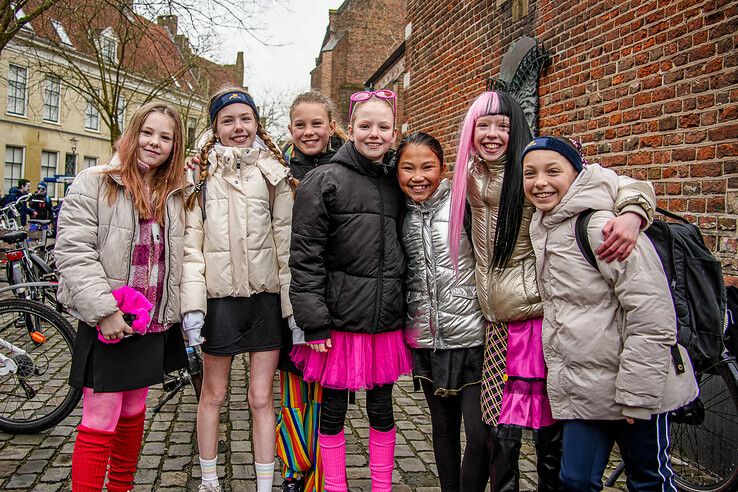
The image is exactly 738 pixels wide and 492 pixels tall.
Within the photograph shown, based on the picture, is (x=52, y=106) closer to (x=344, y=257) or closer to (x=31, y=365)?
(x=31, y=365)

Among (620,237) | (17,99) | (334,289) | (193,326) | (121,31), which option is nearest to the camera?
(620,237)

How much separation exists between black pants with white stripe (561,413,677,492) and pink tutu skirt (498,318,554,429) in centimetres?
16

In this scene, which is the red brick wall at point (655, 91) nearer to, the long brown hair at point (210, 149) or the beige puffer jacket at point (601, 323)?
the beige puffer jacket at point (601, 323)

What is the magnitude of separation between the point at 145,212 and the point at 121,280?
319 mm

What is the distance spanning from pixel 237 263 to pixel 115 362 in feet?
2.25

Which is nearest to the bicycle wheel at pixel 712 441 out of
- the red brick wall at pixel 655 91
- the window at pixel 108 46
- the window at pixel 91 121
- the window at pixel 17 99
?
the red brick wall at pixel 655 91

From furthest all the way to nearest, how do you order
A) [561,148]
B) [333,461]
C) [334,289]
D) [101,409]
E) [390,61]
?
[390,61]
[333,461]
[334,289]
[101,409]
[561,148]

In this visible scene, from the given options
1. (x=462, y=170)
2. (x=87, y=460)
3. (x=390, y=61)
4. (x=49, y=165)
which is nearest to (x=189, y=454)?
(x=87, y=460)

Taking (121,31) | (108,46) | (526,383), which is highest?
(108,46)

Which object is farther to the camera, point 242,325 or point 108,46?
point 108,46

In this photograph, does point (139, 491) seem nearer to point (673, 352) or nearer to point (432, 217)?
point (432, 217)

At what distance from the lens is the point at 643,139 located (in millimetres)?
4160

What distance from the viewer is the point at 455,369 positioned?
2.62m

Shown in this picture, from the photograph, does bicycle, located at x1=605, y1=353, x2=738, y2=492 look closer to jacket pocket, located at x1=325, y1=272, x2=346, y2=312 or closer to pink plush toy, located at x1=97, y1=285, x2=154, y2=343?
jacket pocket, located at x1=325, y1=272, x2=346, y2=312
